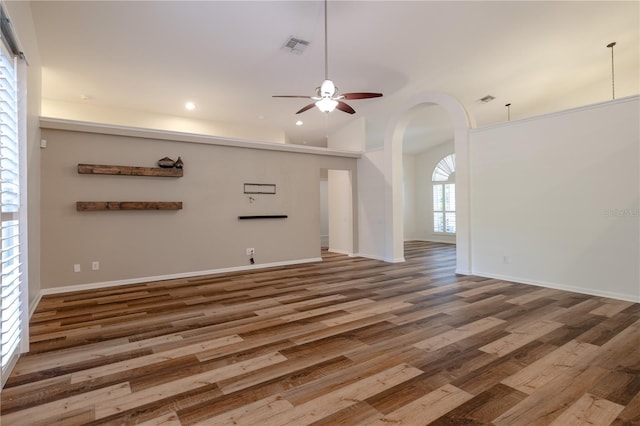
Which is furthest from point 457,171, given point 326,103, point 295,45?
point 295,45

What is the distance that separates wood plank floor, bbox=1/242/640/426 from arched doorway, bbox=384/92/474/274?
1.49 metres

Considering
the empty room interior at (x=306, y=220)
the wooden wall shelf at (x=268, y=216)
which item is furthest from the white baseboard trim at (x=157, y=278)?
the wooden wall shelf at (x=268, y=216)

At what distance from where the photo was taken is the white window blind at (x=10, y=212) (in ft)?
7.40

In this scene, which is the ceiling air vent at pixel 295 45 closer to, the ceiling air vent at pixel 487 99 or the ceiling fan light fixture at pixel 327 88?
the ceiling fan light fixture at pixel 327 88

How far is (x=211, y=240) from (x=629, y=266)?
6.38m

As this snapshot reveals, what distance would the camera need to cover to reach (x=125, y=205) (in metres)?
5.25

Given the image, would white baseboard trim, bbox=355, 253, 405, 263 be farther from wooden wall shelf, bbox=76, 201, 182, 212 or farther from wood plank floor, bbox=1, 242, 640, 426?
wooden wall shelf, bbox=76, 201, 182, 212

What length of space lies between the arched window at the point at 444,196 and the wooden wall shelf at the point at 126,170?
29.0ft

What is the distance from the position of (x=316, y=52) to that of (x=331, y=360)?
478cm

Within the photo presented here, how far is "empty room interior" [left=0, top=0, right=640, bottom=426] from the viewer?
7.11ft

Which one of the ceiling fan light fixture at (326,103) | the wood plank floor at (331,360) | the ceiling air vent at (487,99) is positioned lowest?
the wood plank floor at (331,360)

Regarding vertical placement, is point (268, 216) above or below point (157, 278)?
above

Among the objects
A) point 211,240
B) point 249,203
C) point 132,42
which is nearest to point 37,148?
point 132,42

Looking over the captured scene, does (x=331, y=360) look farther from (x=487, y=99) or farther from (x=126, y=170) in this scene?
(x=487, y=99)
